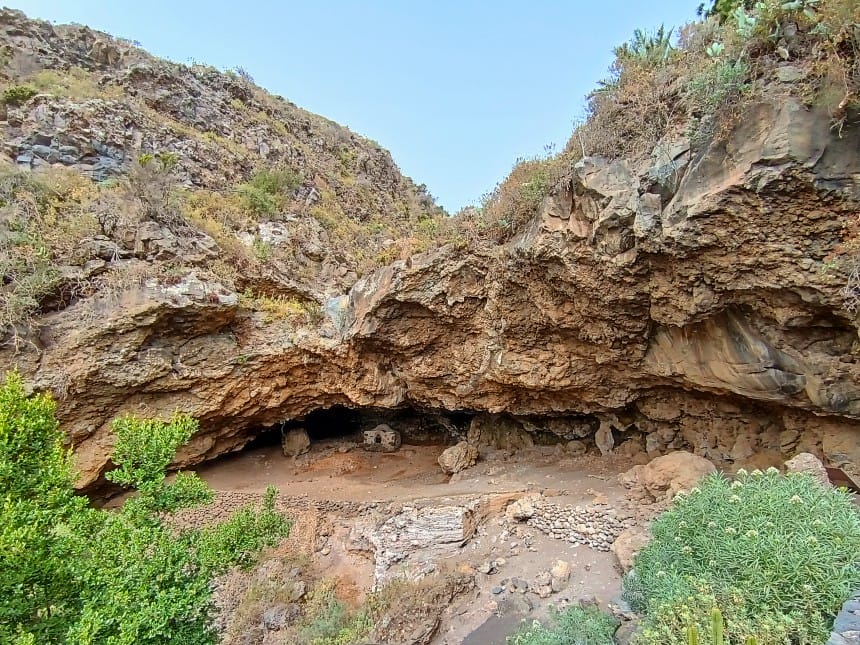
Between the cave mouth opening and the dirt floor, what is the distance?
0.39 metres

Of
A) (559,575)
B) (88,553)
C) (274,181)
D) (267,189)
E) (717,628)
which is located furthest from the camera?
(274,181)

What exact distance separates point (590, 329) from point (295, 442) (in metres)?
8.14

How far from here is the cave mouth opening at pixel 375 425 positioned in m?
11.1

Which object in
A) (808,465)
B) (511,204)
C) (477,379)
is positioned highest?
(511,204)

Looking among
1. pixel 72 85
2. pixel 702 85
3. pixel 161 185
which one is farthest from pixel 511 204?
pixel 72 85

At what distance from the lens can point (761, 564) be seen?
10.7ft

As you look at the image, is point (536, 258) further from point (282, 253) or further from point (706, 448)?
point (282, 253)

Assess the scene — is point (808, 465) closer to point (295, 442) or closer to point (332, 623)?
point (332, 623)

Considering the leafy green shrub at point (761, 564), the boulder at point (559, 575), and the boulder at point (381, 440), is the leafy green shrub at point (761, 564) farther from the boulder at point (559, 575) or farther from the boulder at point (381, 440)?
the boulder at point (381, 440)

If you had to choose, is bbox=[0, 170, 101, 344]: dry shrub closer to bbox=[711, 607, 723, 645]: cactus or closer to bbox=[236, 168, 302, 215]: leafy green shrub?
bbox=[236, 168, 302, 215]: leafy green shrub

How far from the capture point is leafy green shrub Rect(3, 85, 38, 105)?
10.8 metres

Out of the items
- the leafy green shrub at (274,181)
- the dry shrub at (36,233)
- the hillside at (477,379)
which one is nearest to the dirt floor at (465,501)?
the hillside at (477,379)

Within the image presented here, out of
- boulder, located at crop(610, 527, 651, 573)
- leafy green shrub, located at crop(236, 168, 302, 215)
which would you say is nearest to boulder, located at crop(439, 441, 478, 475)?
boulder, located at crop(610, 527, 651, 573)

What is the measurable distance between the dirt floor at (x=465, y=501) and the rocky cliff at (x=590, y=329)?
1.06 metres
